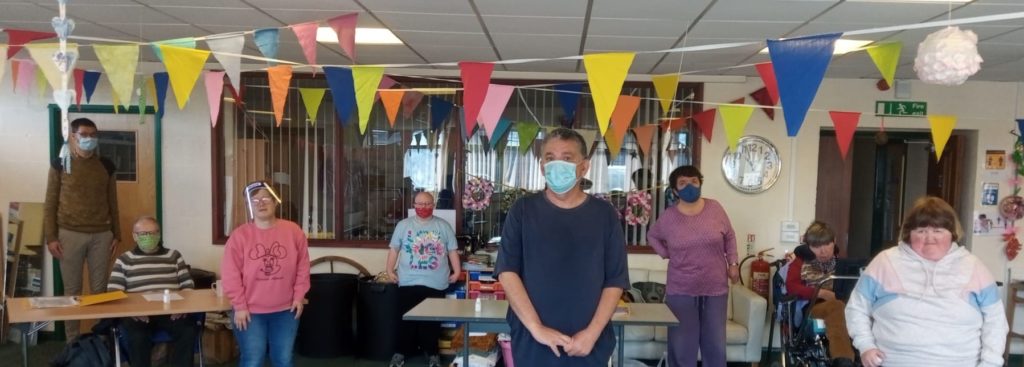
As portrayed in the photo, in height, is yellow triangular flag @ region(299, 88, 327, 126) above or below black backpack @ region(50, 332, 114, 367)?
above

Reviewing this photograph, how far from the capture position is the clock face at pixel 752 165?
534 cm

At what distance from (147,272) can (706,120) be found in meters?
4.11

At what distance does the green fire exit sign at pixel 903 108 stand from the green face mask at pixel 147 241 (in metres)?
5.47

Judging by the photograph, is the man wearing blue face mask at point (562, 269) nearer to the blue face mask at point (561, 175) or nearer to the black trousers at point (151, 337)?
the blue face mask at point (561, 175)

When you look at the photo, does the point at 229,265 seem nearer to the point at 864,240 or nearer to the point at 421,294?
Result: the point at 421,294

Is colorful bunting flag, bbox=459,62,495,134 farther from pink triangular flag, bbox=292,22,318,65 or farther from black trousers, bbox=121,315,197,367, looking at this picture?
black trousers, bbox=121,315,197,367

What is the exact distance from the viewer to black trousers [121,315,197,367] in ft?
12.1

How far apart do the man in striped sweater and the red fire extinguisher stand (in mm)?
4084

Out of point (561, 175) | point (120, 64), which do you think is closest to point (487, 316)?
point (561, 175)

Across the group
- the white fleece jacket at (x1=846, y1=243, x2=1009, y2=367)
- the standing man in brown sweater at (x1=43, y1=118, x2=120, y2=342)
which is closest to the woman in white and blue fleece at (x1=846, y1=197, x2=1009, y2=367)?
the white fleece jacket at (x1=846, y1=243, x2=1009, y2=367)

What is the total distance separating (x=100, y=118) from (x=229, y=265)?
2.97m

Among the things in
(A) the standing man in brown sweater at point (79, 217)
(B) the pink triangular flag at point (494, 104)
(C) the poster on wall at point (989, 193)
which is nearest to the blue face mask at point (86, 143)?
(A) the standing man in brown sweater at point (79, 217)

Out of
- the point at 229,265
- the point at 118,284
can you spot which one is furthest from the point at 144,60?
the point at 229,265

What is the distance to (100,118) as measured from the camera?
5332mm
